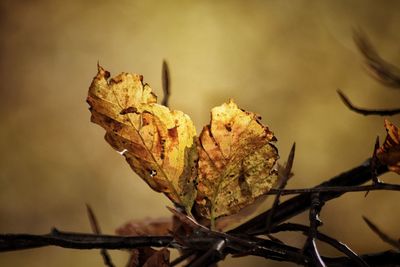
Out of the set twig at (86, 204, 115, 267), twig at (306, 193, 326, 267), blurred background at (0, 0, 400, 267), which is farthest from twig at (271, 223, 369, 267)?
blurred background at (0, 0, 400, 267)

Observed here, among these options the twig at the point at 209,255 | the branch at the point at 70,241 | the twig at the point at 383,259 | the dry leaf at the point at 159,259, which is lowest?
the twig at the point at 383,259

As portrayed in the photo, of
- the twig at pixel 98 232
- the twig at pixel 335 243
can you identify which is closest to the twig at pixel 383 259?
the twig at pixel 335 243

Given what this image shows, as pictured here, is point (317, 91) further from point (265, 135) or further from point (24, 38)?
point (265, 135)

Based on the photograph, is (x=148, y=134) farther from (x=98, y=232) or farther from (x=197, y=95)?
(x=197, y=95)

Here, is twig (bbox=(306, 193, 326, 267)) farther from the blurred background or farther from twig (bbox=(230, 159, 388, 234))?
the blurred background

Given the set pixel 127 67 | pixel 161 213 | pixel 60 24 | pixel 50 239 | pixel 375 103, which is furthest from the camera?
pixel 60 24

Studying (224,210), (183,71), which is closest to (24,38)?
(183,71)

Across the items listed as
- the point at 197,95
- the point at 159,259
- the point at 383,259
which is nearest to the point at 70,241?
the point at 159,259

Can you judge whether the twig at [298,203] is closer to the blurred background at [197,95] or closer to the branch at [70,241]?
the branch at [70,241]
